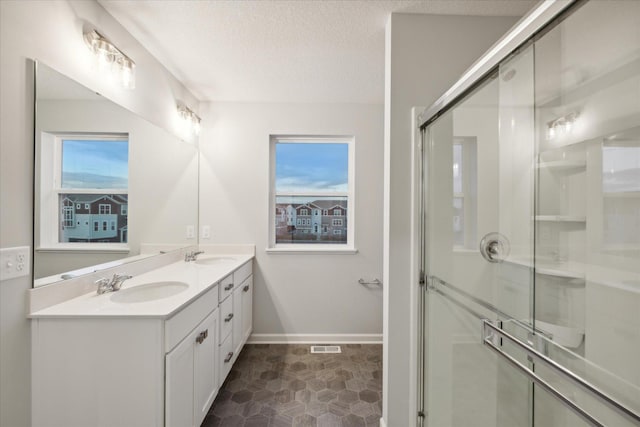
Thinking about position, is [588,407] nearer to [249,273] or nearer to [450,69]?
[450,69]

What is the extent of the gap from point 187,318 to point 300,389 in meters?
1.14

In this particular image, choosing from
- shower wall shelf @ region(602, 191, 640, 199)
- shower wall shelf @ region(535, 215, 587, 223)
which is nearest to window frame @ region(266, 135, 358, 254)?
shower wall shelf @ region(535, 215, 587, 223)

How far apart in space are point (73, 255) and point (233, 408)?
135 cm

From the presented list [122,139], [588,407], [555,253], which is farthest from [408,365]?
[122,139]

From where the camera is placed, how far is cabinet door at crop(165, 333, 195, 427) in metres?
1.18

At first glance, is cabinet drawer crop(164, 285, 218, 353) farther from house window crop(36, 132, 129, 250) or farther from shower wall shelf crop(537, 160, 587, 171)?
shower wall shelf crop(537, 160, 587, 171)

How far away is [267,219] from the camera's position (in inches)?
108

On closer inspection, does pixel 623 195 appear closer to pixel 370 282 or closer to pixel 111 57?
pixel 370 282

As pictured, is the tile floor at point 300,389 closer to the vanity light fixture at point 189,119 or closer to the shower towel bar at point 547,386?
the shower towel bar at point 547,386

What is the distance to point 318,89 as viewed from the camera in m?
2.46

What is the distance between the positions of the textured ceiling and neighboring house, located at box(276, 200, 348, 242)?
1.12 metres

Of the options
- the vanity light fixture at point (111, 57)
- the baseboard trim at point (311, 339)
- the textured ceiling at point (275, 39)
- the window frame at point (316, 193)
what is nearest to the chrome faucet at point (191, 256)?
the window frame at point (316, 193)

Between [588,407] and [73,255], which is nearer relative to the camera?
[588,407]

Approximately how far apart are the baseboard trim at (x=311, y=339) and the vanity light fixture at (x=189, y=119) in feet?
6.92
